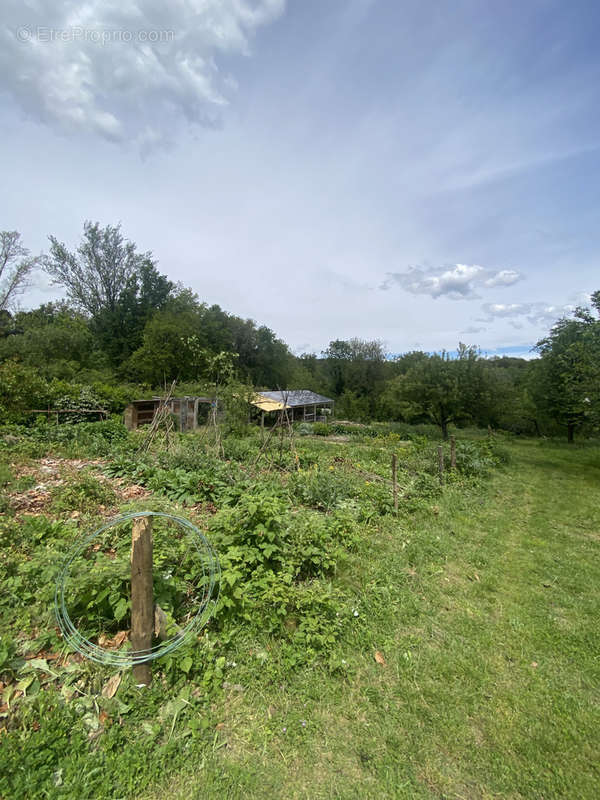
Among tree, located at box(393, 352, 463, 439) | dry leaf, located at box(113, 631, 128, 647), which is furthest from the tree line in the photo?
dry leaf, located at box(113, 631, 128, 647)

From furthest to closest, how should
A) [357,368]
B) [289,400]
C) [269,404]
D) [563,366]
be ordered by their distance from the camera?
[357,368] < [289,400] < [269,404] < [563,366]

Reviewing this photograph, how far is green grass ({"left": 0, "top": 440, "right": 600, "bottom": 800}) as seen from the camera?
64.1 inches

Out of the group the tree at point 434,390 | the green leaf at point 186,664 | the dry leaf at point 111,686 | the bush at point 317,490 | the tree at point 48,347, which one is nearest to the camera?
the dry leaf at point 111,686

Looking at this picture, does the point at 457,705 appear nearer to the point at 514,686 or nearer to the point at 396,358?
the point at 514,686

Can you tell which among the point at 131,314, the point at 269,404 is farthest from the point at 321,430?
the point at 131,314

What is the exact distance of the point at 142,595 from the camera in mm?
2006

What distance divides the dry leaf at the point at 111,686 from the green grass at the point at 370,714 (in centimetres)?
4

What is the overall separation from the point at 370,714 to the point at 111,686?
164 centimetres

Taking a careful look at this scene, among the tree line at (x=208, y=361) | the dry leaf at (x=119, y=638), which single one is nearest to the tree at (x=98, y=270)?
the tree line at (x=208, y=361)

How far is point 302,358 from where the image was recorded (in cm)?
4056

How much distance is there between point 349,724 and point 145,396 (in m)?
17.4

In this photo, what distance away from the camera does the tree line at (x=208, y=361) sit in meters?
12.7

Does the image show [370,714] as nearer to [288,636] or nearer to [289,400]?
[288,636]

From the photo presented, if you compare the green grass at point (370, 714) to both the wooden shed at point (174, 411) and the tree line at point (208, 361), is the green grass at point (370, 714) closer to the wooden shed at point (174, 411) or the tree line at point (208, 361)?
the tree line at point (208, 361)
